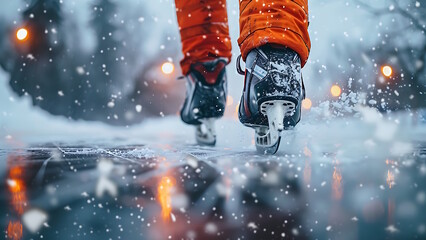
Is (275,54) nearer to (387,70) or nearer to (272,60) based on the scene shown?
(272,60)

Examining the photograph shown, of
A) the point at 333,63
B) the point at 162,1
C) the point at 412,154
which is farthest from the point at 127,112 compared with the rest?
the point at 412,154

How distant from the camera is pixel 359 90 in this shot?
160 centimetres

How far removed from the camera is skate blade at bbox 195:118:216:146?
5.22 feet

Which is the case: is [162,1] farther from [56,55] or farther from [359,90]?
[359,90]

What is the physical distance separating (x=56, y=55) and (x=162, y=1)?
151 centimetres

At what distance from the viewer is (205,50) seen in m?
1.42

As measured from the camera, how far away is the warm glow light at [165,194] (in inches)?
24.8

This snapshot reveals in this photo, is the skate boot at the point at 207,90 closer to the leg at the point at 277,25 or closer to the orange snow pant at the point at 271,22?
the orange snow pant at the point at 271,22

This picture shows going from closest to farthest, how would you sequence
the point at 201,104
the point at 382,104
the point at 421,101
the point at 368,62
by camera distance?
the point at 201,104
the point at 382,104
the point at 421,101
the point at 368,62

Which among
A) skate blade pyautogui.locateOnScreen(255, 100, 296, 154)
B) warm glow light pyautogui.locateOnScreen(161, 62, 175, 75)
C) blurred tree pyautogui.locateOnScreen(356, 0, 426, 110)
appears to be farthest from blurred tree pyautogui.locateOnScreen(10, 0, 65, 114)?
blurred tree pyautogui.locateOnScreen(356, 0, 426, 110)

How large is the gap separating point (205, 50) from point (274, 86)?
512 mm

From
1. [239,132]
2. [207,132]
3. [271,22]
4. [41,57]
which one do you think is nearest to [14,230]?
[271,22]

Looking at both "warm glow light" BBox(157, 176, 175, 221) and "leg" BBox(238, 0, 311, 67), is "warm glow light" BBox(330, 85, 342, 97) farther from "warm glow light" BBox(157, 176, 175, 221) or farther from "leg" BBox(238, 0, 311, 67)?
"warm glow light" BBox(157, 176, 175, 221)

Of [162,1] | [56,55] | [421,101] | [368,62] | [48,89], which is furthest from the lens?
[162,1]
